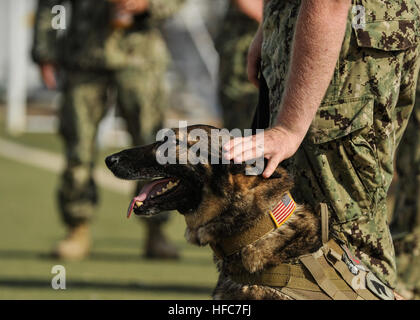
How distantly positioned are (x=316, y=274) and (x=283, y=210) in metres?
0.28

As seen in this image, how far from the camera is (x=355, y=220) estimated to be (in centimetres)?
326

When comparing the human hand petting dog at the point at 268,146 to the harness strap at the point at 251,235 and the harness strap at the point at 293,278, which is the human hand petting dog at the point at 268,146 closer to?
the harness strap at the point at 251,235

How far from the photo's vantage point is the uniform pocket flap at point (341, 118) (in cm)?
310

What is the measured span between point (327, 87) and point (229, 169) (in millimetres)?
470

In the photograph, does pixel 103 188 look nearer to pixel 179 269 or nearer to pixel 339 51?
pixel 179 269

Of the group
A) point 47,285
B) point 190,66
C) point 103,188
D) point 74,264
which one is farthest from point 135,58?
point 190,66

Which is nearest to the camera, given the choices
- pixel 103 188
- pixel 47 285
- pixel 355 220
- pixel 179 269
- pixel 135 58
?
pixel 355 220

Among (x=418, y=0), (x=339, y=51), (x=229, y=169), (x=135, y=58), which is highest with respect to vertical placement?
(x=135, y=58)

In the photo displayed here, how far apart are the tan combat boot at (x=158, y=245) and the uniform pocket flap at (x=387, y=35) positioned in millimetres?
4261

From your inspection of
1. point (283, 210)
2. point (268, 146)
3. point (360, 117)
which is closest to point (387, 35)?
point (360, 117)

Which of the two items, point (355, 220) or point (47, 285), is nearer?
point (355, 220)

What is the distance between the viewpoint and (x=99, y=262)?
6883 mm
